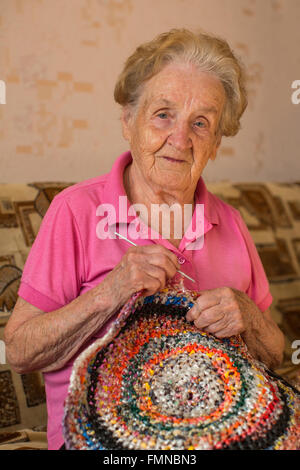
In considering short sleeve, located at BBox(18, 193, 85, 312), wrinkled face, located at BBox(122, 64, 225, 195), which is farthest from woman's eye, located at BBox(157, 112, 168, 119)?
short sleeve, located at BBox(18, 193, 85, 312)

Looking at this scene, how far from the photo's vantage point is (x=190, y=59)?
46.4 inches

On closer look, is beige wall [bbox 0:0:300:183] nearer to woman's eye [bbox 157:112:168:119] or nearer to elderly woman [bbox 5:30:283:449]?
elderly woman [bbox 5:30:283:449]

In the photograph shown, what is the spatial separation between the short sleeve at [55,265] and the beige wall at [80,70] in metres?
0.61

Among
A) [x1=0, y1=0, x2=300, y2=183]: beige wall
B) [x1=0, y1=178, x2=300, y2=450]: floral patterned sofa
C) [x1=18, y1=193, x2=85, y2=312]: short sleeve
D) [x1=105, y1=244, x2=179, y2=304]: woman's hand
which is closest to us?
[x1=105, y1=244, x2=179, y2=304]: woman's hand

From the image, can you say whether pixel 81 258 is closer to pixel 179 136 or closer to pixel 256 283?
pixel 179 136

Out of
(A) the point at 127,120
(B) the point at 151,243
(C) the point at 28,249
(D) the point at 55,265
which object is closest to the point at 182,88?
(A) the point at 127,120

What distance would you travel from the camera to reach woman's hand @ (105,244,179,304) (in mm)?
952

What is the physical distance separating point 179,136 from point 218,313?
1.31 ft

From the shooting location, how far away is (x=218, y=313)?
1029mm

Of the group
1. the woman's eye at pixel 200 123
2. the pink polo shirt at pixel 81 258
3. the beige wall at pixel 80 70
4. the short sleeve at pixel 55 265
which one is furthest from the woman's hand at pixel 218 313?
the beige wall at pixel 80 70

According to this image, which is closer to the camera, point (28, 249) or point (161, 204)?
point (161, 204)

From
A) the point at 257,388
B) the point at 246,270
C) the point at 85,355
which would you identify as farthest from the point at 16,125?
the point at 257,388

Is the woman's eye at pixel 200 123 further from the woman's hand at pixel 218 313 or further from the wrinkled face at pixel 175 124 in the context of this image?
the woman's hand at pixel 218 313

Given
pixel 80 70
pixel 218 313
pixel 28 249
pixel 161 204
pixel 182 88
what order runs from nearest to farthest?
1. pixel 218 313
2. pixel 182 88
3. pixel 161 204
4. pixel 28 249
5. pixel 80 70
